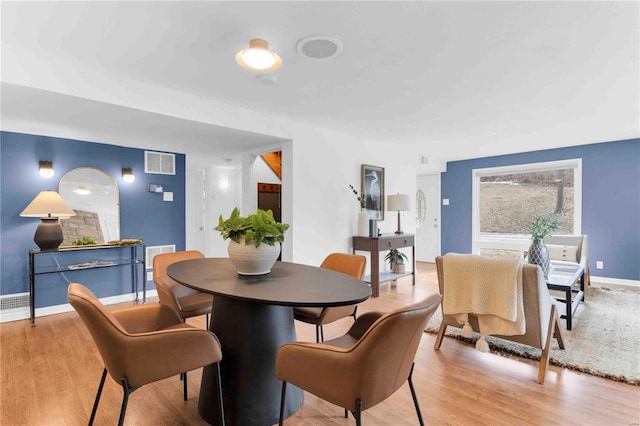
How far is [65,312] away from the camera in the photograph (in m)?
3.89

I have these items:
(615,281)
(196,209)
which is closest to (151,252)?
(196,209)

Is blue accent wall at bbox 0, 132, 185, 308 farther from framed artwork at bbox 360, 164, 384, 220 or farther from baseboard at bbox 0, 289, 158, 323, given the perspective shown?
framed artwork at bbox 360, 164, 384, 220

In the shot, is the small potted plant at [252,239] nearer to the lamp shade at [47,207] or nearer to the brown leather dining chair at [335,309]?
the brown leather dining chair at [335,309]

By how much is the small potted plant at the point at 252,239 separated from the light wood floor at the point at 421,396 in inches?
34.4

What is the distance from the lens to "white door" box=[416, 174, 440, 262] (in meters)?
7.40

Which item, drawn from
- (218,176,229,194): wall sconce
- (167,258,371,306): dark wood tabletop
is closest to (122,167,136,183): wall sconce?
(218,176,229,194): wall sconce

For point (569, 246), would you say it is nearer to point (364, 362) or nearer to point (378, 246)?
point (378, 246)

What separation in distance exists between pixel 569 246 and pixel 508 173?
7.18 feet

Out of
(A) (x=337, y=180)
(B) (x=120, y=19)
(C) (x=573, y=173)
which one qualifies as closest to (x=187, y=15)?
(B) (x=120, y=19)

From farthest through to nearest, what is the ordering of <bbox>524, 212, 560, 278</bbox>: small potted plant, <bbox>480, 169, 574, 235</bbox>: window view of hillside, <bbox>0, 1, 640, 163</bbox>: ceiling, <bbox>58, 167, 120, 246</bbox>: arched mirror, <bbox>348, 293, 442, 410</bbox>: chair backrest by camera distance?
<bbox>480, 169, 574, 235</bbox>: window view of hillside < <bbox>58, 167, 120, 246</bbox>: arched mirror < <bbox>524, 212, 560, 278</bbox>: small potted plant < <bbox>0, 1, 640, 163</bbox>: ceiling < <bbox>348, 293, 442, 410</bbox>: chair backrest

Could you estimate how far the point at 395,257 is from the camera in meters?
5.30

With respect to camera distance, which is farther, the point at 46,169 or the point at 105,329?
the point at 46,169

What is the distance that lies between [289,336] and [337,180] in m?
3.14

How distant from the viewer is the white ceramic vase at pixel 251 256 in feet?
6.00
